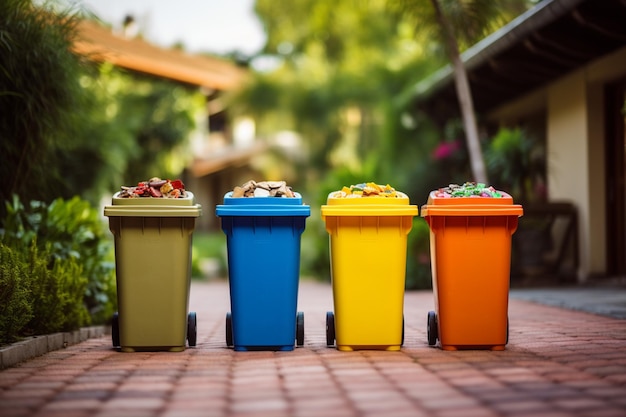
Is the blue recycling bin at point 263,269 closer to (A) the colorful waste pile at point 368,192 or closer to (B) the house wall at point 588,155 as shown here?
(A) the colorful waste pile at point 368,192

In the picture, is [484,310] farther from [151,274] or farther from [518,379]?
[151,274]

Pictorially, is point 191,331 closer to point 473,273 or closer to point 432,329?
point 432,329

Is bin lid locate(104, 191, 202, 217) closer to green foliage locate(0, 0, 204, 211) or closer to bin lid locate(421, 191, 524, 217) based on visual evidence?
bin lid locate(421, 191, 524, 217)

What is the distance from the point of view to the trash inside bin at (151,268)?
602 centimetres

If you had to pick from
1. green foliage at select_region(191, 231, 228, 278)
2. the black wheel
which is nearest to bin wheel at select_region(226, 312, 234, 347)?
the black wheel

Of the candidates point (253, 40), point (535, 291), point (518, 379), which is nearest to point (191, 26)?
point (253, 40)

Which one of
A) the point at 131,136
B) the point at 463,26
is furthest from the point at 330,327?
the point at 131,136

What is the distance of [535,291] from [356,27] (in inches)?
843

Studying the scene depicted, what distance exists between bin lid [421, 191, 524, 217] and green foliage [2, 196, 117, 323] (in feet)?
11.3

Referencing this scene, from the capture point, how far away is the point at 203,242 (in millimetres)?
25531

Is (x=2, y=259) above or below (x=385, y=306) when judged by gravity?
above

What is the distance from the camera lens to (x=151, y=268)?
6.02 meters

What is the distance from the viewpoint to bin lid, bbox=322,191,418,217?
5.99 metres

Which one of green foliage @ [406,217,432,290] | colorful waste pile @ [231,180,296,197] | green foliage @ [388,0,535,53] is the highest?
green foliage @ [388,0,535,53]
